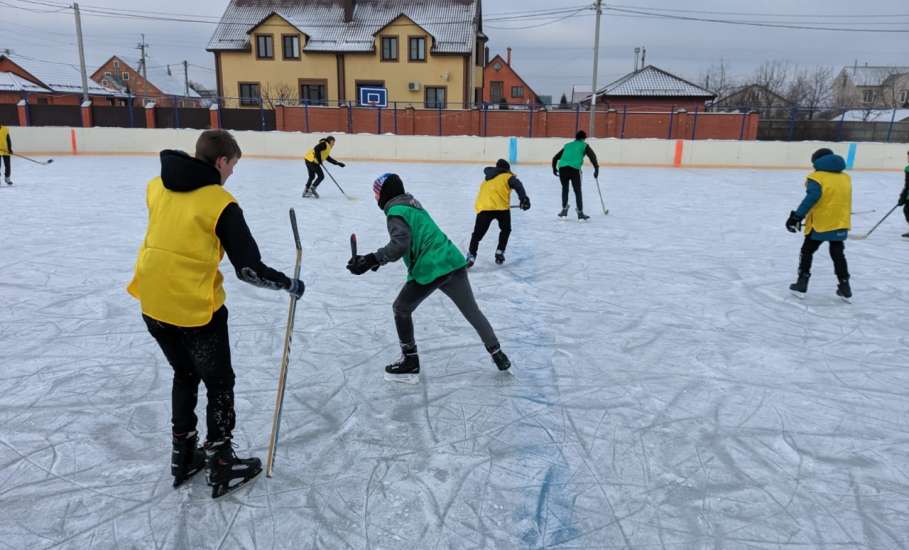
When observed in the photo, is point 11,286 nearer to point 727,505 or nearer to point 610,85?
point 727,505

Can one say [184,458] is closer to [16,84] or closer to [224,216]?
[224,216]

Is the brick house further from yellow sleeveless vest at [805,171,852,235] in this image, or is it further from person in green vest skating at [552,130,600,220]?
yellow sleeveless vest at [805,171,852,235]

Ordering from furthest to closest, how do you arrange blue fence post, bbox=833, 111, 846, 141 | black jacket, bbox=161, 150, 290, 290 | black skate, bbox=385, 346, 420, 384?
1. blue fence post, bbox=833, 111, 846, 141
2. black skate, bbox=385, 346, 420, 384
3. black jacket, bbox=161, 150, 290, 290

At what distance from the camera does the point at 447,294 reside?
3.40 meters

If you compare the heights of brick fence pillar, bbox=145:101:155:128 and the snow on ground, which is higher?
brick fence pillar, bbox=145:101:155:128

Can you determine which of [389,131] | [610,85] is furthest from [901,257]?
[610,85]

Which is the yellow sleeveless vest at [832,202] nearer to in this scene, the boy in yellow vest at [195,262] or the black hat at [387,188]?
the black hat at [387,188]

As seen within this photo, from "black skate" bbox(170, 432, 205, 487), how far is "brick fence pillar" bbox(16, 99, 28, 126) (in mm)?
22840

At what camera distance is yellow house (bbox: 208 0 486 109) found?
30.0 meters

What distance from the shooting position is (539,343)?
4.12 meters

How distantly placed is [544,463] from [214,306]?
1.53m

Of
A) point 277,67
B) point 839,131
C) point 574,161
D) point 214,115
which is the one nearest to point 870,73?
point 839,131

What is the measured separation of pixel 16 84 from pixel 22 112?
22963 millimetres

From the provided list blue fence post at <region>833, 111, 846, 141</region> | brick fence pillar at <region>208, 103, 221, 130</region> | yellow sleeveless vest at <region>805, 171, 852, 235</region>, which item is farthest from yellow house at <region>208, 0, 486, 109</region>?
yellow sleeveless vest at <region>805, 171, 852, 235</region>
